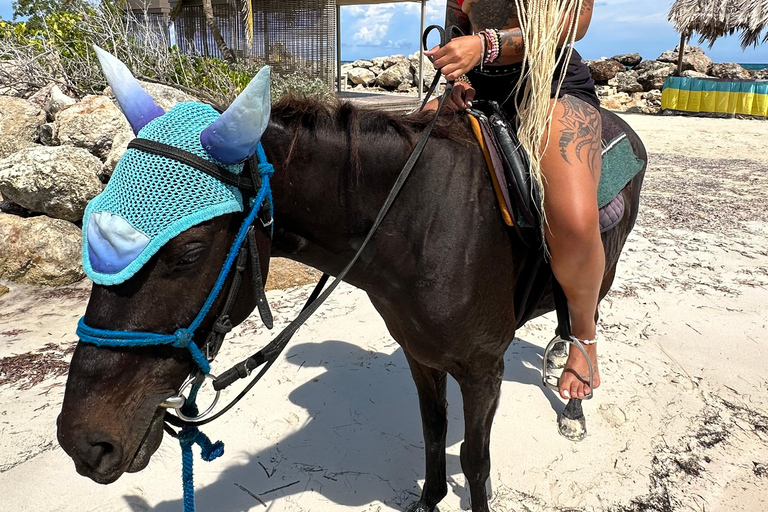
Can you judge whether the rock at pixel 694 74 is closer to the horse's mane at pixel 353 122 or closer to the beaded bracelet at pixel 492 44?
the beaded bracelet at pixel 492 44

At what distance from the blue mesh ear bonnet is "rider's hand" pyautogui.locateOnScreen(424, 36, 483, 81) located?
2.75ft

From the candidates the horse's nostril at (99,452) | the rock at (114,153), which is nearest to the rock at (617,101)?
the rock at (114,153)

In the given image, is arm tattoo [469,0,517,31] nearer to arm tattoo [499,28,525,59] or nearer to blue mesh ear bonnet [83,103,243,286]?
arm tattoo [499,28,525,59]

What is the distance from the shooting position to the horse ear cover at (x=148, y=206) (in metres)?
1.26

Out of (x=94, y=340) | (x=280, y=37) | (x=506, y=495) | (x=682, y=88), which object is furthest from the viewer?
(x=682, y=88)

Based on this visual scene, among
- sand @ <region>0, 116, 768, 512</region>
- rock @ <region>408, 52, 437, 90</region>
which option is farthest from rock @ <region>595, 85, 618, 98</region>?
sand @ <region>0, 116, 768, 512</region>

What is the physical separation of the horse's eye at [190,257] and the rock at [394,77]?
1023 inches

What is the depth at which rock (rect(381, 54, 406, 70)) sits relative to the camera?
28.3m

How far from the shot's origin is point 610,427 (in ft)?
10.4

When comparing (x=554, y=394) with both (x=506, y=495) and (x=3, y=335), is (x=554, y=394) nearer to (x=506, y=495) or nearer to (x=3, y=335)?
(x=506, y=495)

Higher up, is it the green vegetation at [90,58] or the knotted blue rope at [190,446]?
the green vegetation at [90,58]

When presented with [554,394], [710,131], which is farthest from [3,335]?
[710,131]

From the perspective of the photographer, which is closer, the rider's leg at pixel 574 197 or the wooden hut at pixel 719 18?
the rider's leg at pixel 574 197

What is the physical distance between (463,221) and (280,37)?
1258cm
